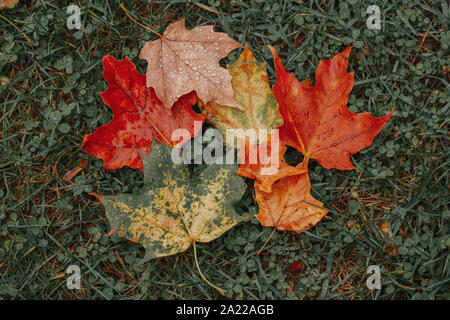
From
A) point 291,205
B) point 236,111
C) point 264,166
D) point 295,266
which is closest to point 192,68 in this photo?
point 236,111

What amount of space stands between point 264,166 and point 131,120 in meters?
0.67

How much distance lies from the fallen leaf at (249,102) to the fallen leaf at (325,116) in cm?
8

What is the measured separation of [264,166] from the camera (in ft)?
6.13

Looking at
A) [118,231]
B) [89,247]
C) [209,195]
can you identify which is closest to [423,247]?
[209,195]

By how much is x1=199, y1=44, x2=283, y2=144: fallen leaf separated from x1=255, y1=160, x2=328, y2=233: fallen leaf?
0.25 m

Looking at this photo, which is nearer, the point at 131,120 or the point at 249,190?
the point at 131,120

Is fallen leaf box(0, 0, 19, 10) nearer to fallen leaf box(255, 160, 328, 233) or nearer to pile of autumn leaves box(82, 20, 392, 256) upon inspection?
pile of autumn leaves box(82, 20, 392, 256)

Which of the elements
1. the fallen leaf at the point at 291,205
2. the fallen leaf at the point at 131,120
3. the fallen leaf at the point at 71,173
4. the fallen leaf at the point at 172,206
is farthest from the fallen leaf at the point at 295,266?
the fallen leaf at the point at 71,173

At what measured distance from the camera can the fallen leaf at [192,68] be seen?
183 centimetres

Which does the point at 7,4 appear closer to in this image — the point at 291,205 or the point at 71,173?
the point at 71,173

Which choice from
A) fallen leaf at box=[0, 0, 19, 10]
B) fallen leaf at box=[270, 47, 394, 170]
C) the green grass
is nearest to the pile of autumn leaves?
fallen leaf at box=[270, 47, 394, 170]

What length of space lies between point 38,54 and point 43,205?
0.80 meters

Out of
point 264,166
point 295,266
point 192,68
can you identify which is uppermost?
point 192,68

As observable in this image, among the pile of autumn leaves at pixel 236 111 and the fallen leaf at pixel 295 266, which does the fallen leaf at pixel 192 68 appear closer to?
the pile of autumn leaves at pixel 236 111
